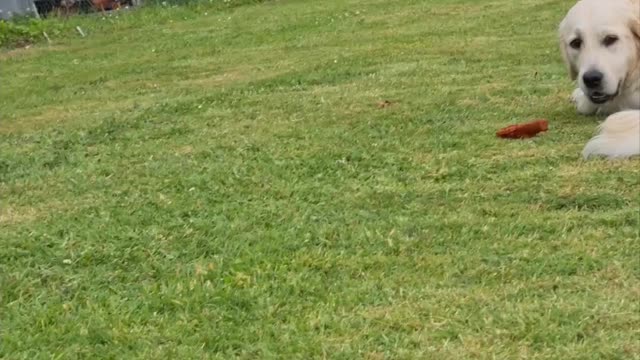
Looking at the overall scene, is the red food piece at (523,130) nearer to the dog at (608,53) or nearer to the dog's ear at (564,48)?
the dog at (608,53)

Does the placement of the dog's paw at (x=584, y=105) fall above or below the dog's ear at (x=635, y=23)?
below

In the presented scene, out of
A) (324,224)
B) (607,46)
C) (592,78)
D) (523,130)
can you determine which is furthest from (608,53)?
(324,224)

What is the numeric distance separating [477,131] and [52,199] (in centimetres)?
194

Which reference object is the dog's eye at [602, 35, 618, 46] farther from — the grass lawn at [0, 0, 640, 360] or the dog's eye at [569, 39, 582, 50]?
the grass lawn at [0, 0, 640, 360]

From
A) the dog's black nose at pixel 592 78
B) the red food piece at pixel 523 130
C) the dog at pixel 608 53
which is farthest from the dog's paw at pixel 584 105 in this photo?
the red food piece at pixel 523 130

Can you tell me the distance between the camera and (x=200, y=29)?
11391 millimetres

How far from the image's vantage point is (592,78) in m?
4.44

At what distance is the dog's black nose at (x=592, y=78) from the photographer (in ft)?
14.5

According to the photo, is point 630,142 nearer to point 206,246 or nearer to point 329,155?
point 329,155

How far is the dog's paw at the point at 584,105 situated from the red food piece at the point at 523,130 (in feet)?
1.19

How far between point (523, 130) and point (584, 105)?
529 millimetres

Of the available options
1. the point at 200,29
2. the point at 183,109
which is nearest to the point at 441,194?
the point at 183,109

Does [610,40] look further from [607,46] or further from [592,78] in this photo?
[592,78]

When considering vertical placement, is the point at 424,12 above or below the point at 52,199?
below
